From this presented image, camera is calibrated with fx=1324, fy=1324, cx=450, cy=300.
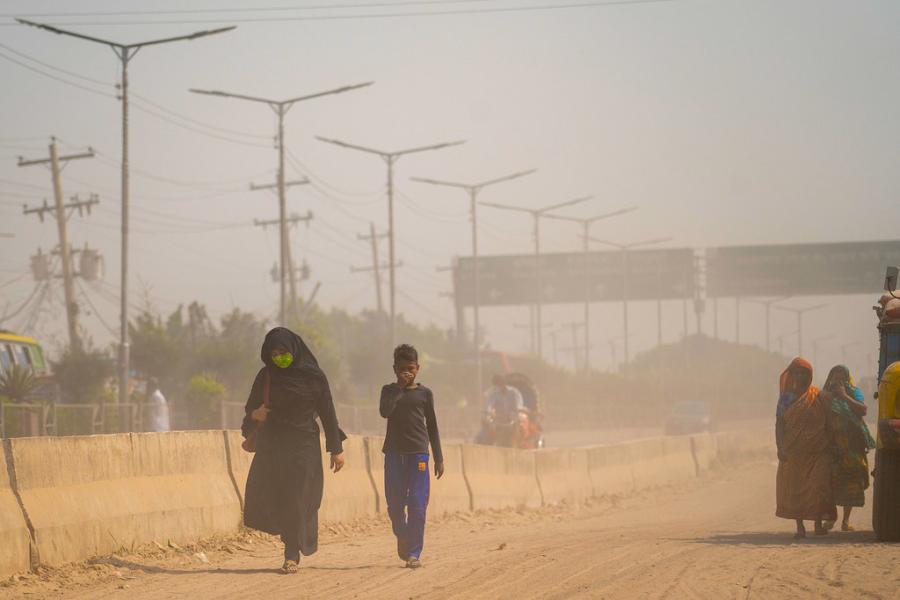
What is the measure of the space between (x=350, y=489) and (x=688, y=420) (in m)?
44.3

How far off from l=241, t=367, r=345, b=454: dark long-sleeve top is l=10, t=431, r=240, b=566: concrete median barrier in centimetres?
115

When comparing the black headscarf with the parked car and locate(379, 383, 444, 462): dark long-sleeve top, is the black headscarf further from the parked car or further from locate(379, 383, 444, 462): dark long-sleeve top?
the parked car

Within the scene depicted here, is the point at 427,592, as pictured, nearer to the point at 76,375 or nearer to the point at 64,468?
the point at 64,468

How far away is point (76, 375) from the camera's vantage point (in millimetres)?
48500

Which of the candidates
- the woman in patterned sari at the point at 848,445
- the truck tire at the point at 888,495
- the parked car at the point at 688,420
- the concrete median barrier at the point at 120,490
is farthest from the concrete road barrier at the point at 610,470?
the parked car at the point at 688,420

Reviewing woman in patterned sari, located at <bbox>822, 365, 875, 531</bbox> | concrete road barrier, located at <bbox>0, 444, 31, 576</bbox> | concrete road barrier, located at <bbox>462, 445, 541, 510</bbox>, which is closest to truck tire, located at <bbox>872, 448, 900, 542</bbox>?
woman in patterned sari, located at <bbox>822, 365, 875, 531</bbox>

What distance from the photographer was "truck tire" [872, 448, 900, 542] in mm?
11867

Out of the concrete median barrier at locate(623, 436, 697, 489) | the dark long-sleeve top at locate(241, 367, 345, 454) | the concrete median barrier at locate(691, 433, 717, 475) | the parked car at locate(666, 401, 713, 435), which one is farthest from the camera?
the parked car at locate(666, 401, 713, 435)

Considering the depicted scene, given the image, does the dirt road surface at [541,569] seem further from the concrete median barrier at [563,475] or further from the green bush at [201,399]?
the green bush at [201,399]

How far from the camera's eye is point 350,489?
14.0 metres

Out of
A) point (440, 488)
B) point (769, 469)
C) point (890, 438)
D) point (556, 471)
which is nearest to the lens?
point (890, 438)

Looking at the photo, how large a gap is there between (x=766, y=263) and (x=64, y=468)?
5710cm

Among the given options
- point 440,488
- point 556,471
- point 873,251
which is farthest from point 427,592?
point 873,251

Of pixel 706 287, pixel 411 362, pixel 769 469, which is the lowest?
pixel 769 469
